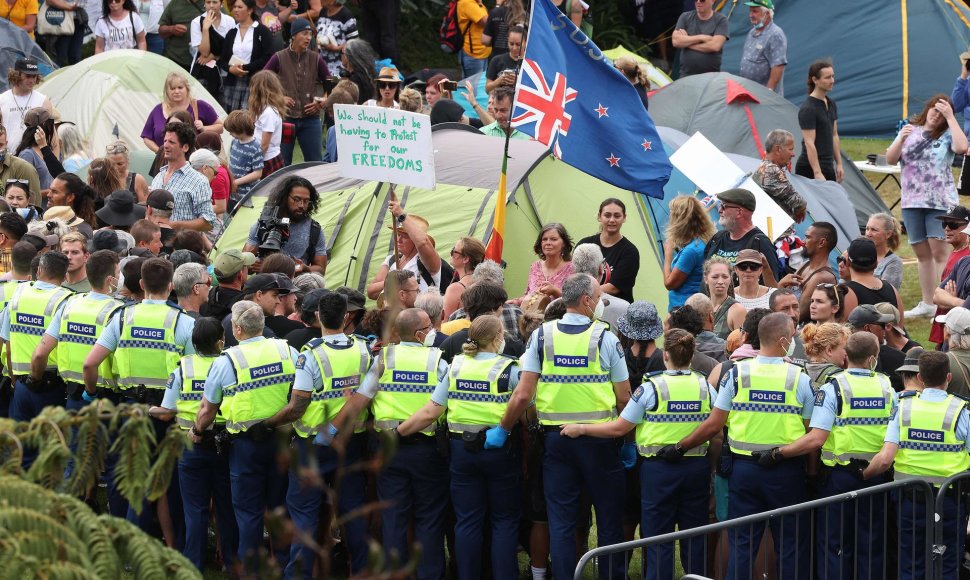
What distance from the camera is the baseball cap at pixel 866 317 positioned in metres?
8.23

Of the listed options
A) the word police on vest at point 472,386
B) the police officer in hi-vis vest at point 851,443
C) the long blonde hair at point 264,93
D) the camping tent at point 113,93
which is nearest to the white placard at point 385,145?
the word police on vest at point 472,386

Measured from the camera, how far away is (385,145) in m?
9.62

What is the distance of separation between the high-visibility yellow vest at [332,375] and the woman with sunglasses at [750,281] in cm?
271

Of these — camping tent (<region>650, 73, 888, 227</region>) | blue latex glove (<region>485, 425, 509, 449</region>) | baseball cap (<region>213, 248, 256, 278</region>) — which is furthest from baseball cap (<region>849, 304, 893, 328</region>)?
camping tent (<region>650, 73, 888, 227</region>)

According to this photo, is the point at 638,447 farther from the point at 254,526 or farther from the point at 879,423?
the point at 254,526

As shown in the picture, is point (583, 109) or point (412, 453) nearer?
point (412, 453)

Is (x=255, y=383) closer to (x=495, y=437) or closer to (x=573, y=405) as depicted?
(x=495, y=437)

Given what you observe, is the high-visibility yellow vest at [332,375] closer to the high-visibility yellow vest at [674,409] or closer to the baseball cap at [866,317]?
the high-visibility yellow vest at [674,409]

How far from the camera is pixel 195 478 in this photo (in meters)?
7.95

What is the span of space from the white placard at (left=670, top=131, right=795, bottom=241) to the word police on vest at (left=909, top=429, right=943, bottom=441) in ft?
13.4

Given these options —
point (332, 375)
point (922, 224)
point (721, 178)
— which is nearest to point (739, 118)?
point (922, 224)

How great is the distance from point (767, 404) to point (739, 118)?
26.4 feet

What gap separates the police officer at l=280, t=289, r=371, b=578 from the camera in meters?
7.64

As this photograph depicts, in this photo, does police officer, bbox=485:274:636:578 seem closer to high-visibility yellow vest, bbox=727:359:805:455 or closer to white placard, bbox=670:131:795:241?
high-visibility yellow vest, bbox=727:359:805:455
